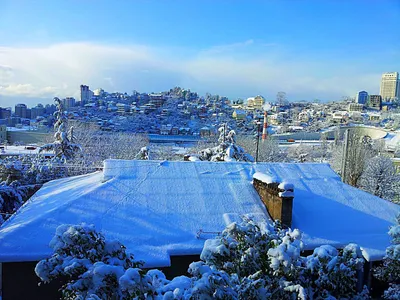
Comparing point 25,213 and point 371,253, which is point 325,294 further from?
point 25,213

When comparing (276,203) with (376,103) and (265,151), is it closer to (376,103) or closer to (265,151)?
(265,151)

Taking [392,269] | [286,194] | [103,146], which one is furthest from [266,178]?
[103,146]

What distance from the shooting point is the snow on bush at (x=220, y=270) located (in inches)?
150

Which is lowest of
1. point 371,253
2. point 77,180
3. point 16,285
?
point 16,285

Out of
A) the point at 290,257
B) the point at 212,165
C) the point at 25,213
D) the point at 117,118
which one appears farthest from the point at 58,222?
the point at 117,118

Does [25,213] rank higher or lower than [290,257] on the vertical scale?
lower

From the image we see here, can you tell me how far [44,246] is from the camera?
752 cm

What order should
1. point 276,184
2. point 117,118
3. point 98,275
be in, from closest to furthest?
point 98,275 < point 276,184 < point 117,118

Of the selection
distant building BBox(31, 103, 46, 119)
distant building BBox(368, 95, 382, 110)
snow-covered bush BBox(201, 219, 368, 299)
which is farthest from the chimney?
distant building BBox(368, 95, 382, 110)

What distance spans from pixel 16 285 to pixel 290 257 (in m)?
5.74

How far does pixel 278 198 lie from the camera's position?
30.0ft

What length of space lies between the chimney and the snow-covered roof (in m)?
0.25

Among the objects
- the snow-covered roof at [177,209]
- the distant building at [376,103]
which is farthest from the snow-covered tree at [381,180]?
the distant building at [376,103]

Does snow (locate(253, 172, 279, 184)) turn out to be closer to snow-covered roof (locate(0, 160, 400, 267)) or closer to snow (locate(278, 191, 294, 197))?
snow-covered roof (locate(0, 160, 400, 267))
